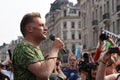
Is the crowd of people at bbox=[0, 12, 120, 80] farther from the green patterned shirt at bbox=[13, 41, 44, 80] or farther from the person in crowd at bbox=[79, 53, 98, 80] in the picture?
the person in crowd at bbox=[79, 53, 98, 80]

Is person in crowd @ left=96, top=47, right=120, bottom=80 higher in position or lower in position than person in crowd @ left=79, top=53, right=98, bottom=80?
higher

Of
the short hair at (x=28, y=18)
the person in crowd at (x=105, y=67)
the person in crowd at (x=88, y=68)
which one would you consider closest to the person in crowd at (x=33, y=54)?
the short hair at (x=28, y=18)

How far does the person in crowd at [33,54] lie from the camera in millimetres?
4391

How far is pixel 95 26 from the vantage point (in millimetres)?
53562

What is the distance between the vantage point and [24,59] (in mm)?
4469

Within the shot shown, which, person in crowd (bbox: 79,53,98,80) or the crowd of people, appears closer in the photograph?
the crowd of people

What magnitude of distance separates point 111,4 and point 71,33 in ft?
158

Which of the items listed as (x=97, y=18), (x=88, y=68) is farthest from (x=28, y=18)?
(x=97, y=18)

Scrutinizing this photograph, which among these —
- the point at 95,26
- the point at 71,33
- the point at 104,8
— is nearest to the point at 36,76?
the point at 104,8

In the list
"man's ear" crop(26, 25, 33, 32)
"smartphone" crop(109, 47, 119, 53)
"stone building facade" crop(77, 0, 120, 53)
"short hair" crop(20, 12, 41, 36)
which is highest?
"short hair" crop(20, 12, 41, 36)

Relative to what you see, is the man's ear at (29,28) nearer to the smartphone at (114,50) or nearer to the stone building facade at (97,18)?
the smartphone at (114,50)

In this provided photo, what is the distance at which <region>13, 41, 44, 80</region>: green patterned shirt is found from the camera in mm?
4457

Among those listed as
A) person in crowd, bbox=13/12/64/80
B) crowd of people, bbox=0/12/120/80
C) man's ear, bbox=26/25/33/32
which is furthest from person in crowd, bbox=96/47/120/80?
man's ear, bbox=26/25/33/32

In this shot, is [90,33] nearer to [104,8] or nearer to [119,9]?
[104,8]
